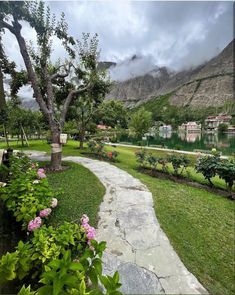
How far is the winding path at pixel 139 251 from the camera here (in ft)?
9.64

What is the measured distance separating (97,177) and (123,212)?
307cm

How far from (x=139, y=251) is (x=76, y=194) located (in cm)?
280

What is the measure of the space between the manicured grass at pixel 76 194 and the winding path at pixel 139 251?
0.90 ft

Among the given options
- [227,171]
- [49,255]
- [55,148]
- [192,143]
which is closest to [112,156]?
[55,148]

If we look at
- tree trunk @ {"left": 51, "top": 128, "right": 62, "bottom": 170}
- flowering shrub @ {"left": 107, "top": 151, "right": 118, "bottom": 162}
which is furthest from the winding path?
flowering shrub @ {"left": 107, "top": 151, "right": 118, "bottom": 162}

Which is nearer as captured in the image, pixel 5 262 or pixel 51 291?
pixel 51 291

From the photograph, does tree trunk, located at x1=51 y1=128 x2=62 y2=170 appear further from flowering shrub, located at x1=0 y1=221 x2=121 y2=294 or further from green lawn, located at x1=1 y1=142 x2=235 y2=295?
flowering shrub, located at x1=0 y1=221 x2=121 y2=294

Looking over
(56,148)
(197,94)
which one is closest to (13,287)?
(56,148)

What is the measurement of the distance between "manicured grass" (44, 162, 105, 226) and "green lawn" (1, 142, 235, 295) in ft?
2.02

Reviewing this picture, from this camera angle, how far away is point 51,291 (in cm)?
158

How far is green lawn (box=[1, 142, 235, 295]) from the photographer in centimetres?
336

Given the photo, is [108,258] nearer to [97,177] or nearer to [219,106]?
[97,177]

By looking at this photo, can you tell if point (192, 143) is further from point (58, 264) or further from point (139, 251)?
point (58, 264)

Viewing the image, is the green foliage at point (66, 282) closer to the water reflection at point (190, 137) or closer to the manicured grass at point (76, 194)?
the manicured grass at point (76, 194)
